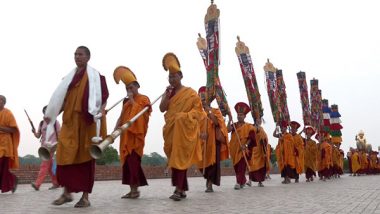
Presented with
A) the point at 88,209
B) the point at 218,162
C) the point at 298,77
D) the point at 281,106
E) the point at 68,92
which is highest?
the point at 298,77

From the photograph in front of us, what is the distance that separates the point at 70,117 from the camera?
6973mm

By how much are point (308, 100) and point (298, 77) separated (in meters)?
1.19

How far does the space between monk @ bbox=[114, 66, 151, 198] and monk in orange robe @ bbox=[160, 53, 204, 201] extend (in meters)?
0.38

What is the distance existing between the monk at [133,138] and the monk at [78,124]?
1324 millimetres

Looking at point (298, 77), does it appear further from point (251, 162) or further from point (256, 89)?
point (251, 162)

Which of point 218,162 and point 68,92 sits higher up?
point 68,92

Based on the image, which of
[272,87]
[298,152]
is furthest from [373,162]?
[298,152]

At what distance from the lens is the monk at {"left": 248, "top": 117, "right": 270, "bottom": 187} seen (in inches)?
551

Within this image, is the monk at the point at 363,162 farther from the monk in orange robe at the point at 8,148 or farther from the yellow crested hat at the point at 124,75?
the yellow crested hat at the point at 124,75

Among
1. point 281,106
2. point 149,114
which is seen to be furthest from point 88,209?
point 281,106

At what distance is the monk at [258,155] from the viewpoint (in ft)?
45.9

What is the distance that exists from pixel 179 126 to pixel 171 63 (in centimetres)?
118

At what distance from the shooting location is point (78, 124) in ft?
22.7

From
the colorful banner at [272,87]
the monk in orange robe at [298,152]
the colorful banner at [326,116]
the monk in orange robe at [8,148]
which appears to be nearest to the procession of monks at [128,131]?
the monk in orange robe at [8,148]
